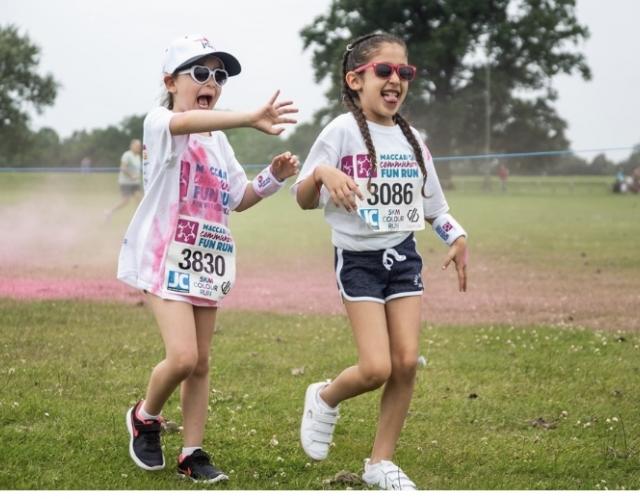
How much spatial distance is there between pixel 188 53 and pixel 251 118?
2.21 feet

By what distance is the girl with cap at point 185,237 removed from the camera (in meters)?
4.89

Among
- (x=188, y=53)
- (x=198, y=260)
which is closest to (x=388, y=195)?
(x=198, y=260)

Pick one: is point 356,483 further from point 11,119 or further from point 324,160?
point 11,119

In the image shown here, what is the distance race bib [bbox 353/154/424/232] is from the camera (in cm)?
494

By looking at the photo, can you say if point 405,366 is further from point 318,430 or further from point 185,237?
point 185,237

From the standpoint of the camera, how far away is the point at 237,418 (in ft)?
20.7

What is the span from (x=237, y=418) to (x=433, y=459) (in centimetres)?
134

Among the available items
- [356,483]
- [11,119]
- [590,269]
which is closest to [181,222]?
[356,483]

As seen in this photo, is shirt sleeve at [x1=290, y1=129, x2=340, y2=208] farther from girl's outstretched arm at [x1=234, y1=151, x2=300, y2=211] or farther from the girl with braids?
girl's outstretched arm at [x1=234, y1=151, x2=300, y2=211]

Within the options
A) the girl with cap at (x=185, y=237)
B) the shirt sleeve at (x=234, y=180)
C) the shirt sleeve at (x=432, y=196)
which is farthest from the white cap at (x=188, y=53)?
the shirt sleeve at (x=432, y=196)

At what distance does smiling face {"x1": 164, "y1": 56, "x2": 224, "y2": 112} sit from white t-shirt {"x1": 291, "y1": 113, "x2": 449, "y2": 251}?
0.56 metres

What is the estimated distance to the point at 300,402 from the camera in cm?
678

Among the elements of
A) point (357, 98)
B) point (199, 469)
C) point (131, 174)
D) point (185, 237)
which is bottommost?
point (199, 469)

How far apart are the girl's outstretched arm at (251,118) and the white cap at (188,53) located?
42cm
